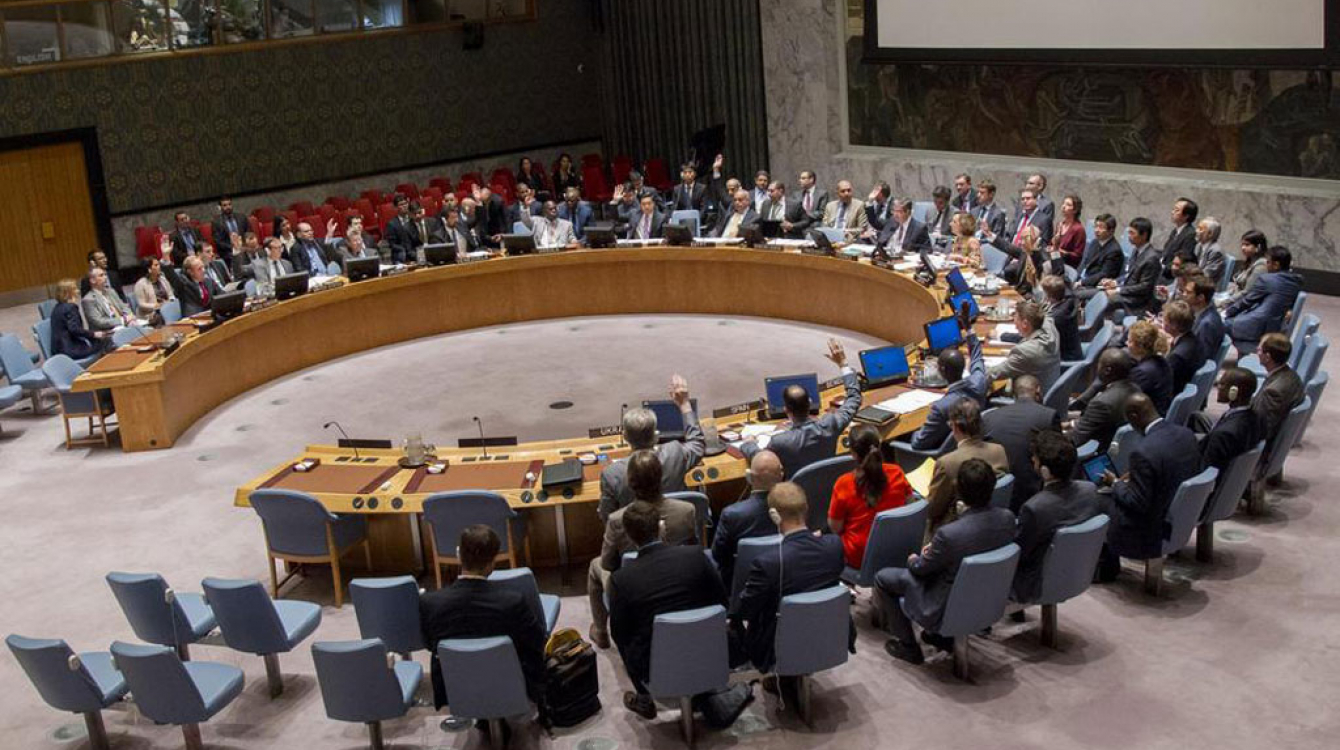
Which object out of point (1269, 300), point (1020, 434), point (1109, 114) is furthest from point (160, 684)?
point (1109, 114)

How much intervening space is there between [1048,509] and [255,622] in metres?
3.89

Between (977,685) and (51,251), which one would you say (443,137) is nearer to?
(51,251)

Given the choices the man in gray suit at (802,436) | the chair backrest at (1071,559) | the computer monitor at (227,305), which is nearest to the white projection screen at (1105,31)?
the man in gray suit at (802,436)

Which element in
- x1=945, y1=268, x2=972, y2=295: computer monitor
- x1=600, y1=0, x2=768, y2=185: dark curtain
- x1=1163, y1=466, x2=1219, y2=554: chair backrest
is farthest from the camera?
x1=600, y1=0, x2=768, y2=185: dark curtain

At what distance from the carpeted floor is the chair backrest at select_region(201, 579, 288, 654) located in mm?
367

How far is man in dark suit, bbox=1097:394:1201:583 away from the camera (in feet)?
23.2

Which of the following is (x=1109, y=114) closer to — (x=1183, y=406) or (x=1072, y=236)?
(x=1072, y=236)

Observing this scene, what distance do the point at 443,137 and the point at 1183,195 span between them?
423 inches

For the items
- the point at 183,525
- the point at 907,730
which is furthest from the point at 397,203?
the point at 907,730

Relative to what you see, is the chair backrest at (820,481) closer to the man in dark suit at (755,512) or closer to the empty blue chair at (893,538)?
the empty blue chair at (893,538)

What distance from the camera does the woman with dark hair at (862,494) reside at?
674 cm

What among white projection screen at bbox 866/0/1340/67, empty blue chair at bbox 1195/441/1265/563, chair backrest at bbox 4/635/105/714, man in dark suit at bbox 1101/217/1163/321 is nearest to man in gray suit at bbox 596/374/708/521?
chair backrest at bbox 4/635/105/714

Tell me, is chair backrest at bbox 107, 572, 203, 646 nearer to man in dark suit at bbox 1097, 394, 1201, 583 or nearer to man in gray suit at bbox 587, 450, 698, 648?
man in gray suit at bbox 587, 450, 698, 648

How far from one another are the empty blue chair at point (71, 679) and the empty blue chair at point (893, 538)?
141 inches
